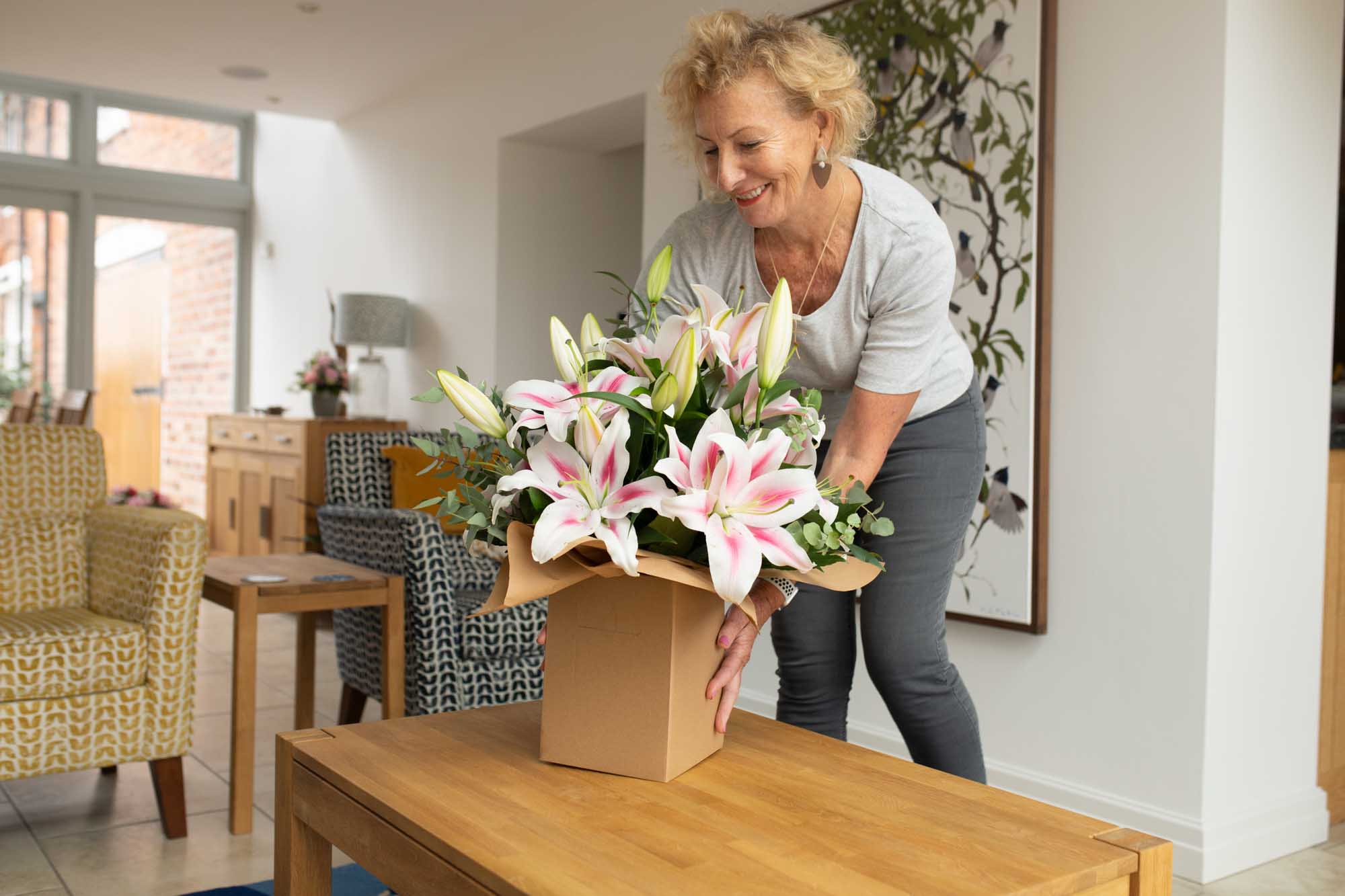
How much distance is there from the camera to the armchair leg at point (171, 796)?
2549 mm

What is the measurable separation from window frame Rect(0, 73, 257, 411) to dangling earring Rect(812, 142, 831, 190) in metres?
6.43

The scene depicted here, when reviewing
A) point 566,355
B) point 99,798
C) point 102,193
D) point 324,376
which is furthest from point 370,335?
point 566,355

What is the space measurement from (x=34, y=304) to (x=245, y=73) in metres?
2.32

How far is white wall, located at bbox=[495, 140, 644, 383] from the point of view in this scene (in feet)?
16.5

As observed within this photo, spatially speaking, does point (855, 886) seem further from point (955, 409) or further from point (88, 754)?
point (88, 754)

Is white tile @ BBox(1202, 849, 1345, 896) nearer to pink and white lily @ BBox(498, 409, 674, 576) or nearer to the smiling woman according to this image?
the smiling woman

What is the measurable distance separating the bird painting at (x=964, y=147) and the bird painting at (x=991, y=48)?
0.37 feet

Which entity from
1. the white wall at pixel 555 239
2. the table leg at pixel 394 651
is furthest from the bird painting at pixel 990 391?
the white wall at pixel 555 239

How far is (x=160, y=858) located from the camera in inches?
96.1

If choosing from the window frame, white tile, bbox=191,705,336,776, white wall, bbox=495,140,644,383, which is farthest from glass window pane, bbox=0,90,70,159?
white tile, bbox=191,705,336,776

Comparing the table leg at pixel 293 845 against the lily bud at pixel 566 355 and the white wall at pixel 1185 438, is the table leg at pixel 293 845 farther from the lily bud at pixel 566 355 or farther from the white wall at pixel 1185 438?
the white wall at pixel 1185 438

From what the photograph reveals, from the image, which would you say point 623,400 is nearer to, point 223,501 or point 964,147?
point 964,147

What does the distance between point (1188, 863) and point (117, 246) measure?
6.65 meters

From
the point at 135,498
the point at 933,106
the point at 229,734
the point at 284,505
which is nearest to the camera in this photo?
the point at 933,106
